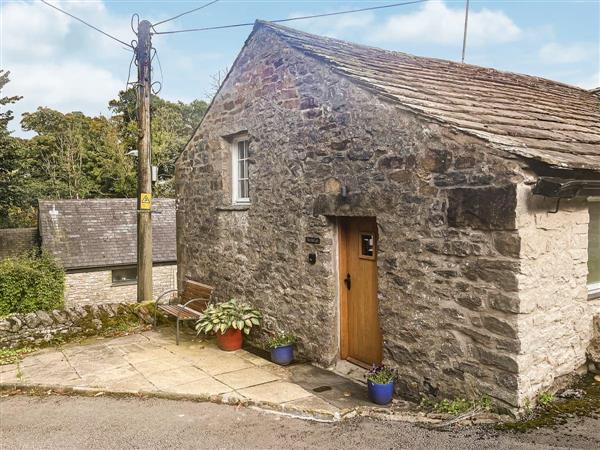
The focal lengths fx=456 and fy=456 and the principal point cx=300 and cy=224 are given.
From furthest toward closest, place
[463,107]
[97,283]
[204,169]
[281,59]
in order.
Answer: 1. [97,283]
2. [204,169]
3. [281,59]
4. [463,107]

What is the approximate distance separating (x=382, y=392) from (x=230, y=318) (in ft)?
10.3

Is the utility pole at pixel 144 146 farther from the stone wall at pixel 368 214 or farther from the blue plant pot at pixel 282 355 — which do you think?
the blue plant pot at pixel 282 355

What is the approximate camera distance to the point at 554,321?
463cm

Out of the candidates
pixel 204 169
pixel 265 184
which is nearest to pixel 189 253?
pixel 204 169

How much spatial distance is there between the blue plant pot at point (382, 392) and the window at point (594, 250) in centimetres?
262

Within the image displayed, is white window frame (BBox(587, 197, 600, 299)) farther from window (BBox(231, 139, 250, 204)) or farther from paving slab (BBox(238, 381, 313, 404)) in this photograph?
window (BBox(231, 139, 250, 204))

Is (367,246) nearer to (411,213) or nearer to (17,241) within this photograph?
(411,213)

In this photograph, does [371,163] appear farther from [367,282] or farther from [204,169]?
[204,169]

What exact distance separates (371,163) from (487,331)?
2318 mm

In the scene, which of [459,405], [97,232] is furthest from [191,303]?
[97,232]

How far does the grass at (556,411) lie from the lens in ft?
13.4

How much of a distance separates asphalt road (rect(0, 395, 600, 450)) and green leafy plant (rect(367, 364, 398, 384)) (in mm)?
652

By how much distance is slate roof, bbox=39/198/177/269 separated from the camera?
2142cm

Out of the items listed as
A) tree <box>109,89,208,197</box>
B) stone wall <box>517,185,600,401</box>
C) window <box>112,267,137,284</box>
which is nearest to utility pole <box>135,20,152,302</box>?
stone wall <box>517,185,600,401</box>
